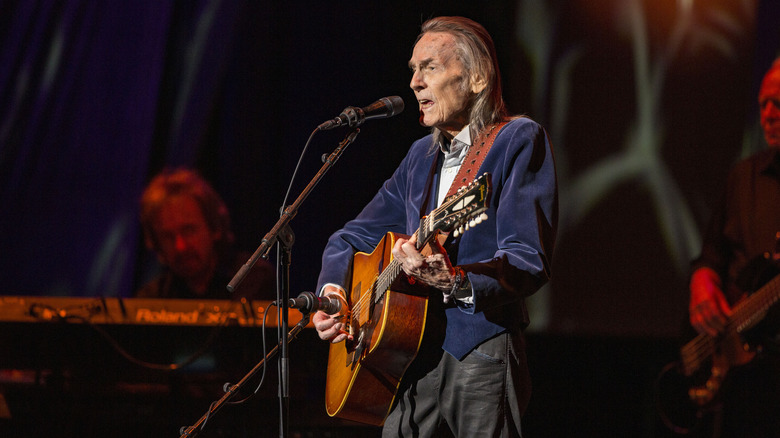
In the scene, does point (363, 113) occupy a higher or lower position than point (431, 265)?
higher

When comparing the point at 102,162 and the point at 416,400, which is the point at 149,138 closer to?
the point at 102,162

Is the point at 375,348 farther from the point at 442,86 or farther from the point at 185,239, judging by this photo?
the point at 185,239

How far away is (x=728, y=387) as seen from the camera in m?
4.00

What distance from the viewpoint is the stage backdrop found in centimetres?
456

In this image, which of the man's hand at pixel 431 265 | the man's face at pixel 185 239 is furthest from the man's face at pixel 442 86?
the man's face at pixel 185 239

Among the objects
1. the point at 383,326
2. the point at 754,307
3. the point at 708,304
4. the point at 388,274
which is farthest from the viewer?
the point at 708,304

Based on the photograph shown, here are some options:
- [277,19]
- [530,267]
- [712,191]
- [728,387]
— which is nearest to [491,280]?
[530,267]

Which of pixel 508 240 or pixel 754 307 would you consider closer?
pixel 508 240

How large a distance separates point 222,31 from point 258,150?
35.6 inches

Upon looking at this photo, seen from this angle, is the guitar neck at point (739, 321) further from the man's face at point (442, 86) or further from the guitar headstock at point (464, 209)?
the guitar headstock at point (464, 209)

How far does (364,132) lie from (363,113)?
2.34 m

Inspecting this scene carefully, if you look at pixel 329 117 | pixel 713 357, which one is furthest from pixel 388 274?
pixel 329 117

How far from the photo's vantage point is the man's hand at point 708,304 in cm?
402

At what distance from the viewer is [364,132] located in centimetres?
480
